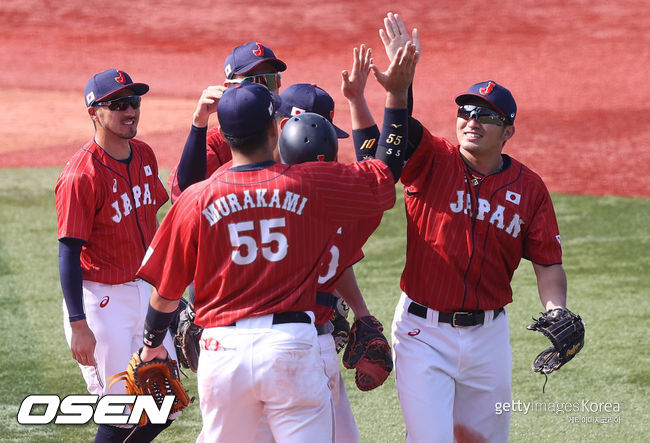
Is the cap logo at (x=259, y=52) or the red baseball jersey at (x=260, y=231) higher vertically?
the cap logo at (x=259, y=52)

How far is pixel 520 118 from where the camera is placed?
13617 mm

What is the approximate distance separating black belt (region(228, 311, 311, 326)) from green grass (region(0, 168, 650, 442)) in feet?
7.43

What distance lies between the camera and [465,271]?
4.16 meters

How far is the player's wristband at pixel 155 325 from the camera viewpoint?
356 cm

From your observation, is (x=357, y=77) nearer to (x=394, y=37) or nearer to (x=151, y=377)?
(x=394, y=37)

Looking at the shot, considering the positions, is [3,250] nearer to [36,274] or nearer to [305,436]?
[36,274]

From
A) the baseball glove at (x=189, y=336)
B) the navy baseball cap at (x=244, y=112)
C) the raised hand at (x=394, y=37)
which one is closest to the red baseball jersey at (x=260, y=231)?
the navy baseball cap at (x=244, y=112)

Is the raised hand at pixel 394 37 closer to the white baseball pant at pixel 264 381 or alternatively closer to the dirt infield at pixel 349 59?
the white baseball pant at pixel 264 381

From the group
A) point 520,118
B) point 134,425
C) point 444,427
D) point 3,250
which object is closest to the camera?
point 444,427

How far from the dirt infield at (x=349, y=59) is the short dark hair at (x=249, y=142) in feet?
25.5

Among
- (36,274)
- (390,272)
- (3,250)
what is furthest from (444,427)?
(3,250)

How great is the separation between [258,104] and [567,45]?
14.0 metres

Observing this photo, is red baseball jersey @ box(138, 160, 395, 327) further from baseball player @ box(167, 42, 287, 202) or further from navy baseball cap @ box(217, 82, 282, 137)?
baseball player @ box(167, 42, 287, 202)

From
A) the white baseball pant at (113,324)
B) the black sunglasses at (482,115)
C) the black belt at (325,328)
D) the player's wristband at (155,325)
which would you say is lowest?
the white baseball pant at (113,324)
